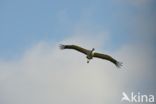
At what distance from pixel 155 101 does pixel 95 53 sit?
0.78m

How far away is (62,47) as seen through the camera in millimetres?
7746

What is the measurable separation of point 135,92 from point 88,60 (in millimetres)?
688

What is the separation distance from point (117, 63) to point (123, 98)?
36cm

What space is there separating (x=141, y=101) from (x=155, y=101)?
204 mm

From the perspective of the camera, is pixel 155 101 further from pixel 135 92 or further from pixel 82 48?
pixel 82 48

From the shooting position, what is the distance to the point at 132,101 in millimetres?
7973

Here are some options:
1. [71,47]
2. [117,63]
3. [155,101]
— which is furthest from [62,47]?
[155,101]

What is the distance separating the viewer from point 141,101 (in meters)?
7.94

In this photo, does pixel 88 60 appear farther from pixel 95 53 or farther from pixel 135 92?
pixel 135 92

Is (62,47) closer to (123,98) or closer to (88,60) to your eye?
(88,60)

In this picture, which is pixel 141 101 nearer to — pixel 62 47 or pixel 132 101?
pixel 132 101

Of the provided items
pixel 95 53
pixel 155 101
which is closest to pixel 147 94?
pixel 155 101

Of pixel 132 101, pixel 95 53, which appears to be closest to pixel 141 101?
pixel 132 101

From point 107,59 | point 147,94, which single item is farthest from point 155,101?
point 107,59
